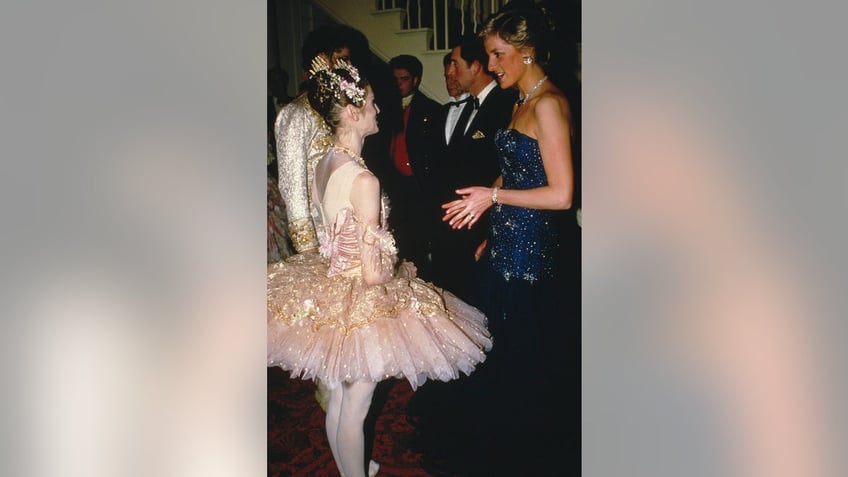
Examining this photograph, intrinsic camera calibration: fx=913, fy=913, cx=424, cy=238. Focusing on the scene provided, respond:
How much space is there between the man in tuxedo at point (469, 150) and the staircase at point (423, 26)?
0.05 m

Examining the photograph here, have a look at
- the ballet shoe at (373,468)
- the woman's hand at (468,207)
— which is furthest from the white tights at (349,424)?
the woman's hand at (468,207)

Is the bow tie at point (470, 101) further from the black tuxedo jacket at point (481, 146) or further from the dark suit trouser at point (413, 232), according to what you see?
the dark suit trouser at point (413, 232)

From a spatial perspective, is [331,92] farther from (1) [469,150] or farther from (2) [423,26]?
(1) [469,150]

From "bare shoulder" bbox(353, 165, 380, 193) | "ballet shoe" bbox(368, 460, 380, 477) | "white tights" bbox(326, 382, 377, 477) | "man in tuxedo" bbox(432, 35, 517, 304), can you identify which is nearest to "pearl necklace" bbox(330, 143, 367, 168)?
"bare shoulder" bbox(353, 165, 380, 193)

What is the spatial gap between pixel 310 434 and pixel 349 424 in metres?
0.14

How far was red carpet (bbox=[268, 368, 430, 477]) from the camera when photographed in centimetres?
287

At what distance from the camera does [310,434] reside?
293cm

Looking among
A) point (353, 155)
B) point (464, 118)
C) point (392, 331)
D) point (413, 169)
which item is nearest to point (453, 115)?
point (464, 118)

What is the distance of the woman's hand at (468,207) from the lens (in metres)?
2.84

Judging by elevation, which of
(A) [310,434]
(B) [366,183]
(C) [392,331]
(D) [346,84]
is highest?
(D) [346,84]
